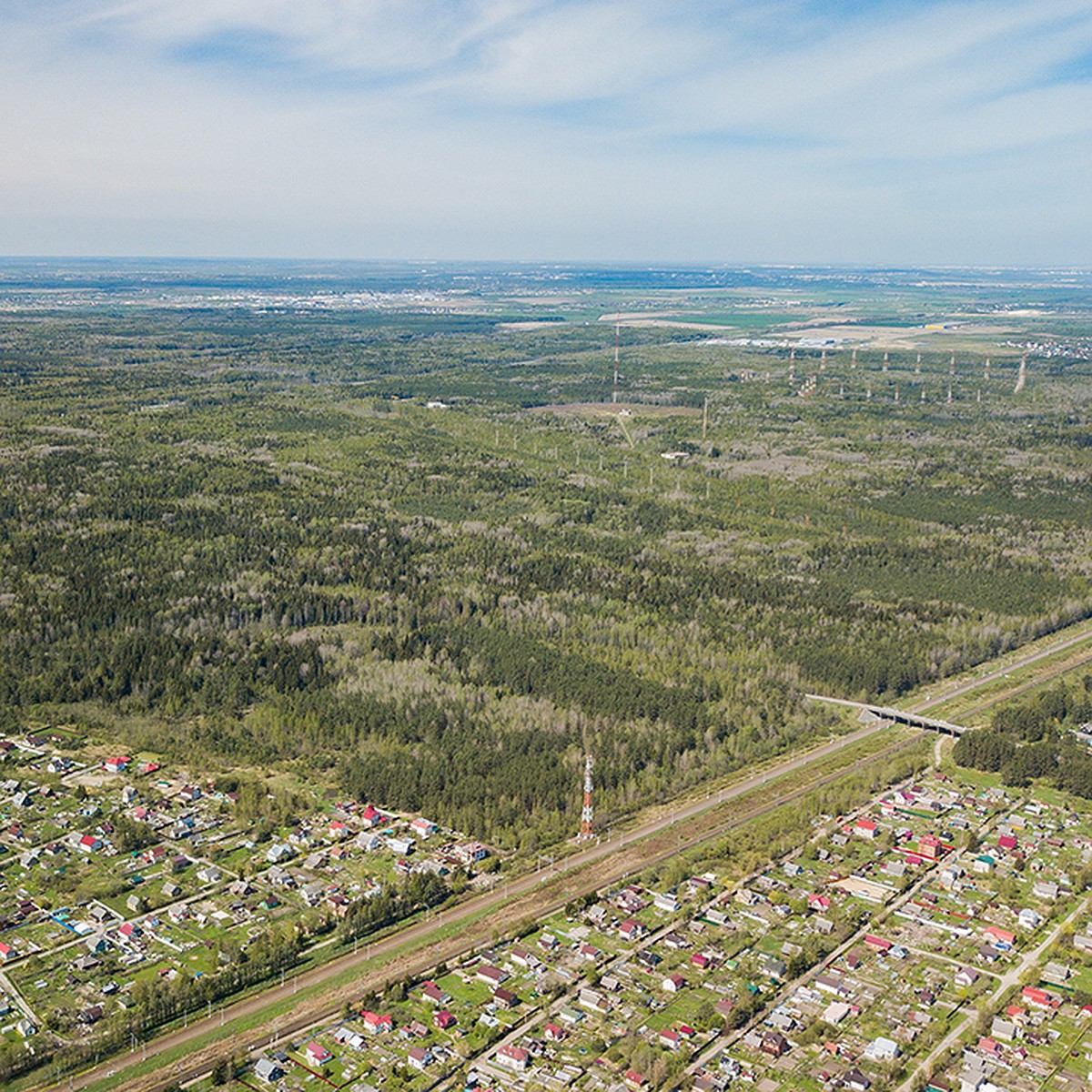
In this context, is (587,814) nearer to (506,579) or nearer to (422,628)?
(422,628)

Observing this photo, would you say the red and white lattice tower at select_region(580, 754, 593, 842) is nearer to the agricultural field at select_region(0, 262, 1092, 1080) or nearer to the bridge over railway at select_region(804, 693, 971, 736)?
the agricultural field at select_region(0, 262, 1092, 1080)

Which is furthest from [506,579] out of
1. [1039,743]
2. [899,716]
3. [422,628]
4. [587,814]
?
[1039,743]

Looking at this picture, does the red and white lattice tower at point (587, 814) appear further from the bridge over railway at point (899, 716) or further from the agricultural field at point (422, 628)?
the bridge over railway at point (899, 716)

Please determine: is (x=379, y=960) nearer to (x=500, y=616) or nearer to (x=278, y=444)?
(x=500, y=616)

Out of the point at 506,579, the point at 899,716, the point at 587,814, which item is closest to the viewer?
the point at 587,814

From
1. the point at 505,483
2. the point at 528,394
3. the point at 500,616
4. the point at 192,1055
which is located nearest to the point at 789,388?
the point at 528,394
